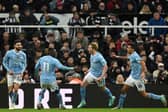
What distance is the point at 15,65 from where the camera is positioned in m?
22.5

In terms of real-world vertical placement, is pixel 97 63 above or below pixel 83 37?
below

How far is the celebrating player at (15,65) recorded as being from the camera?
73.5 ft

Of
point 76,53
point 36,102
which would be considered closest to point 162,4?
point 76,53

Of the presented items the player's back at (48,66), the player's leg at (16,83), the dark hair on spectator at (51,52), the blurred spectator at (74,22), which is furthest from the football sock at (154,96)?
the player's leg at (16,83)

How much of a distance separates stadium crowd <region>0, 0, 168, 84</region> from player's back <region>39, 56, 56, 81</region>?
119cm

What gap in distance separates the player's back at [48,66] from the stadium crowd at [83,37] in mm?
1194

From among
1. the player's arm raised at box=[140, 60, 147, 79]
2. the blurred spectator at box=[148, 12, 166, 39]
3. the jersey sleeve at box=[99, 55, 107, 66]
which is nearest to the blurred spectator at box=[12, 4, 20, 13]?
the jersey sleeve at box=[99, 55, 107, 66]

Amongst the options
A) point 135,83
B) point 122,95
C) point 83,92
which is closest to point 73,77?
point 83,92

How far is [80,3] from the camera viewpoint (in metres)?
26.0

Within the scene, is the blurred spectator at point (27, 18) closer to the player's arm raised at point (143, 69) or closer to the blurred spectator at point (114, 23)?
the blurred spectator at point (114, 23)

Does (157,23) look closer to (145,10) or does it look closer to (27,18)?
(145,10)

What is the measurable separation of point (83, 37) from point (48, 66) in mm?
2692

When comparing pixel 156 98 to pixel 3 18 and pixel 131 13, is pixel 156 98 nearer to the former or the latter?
pixel 131 13

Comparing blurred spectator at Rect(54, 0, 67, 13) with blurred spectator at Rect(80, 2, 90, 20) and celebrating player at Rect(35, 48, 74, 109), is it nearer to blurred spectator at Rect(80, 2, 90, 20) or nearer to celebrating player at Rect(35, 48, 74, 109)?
blurred spectator at Rect(80, 2, 90, 20)
